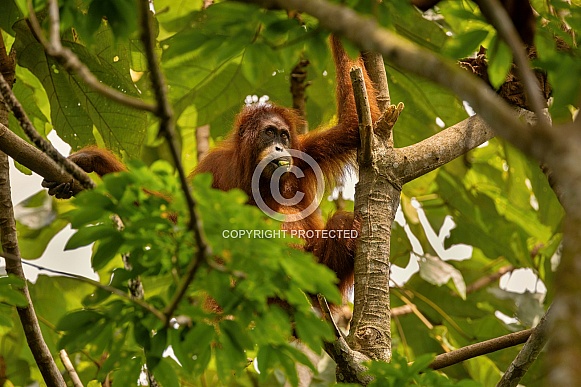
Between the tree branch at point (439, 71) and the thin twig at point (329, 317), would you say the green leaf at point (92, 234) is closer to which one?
the thin twig at point (329, 317)

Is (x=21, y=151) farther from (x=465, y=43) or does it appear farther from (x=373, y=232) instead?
(x=465, y=43)

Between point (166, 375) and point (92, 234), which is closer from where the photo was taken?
point (92, 234)

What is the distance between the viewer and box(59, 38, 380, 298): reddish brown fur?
5465mm

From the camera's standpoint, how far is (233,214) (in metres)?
2.80

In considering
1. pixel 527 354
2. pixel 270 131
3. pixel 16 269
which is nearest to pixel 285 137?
pixel 270 131

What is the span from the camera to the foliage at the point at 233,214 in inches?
116

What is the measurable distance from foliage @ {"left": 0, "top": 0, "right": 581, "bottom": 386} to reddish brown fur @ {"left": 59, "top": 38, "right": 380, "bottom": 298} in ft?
0.86

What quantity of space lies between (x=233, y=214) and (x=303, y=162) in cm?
341

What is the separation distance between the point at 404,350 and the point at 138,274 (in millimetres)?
4386

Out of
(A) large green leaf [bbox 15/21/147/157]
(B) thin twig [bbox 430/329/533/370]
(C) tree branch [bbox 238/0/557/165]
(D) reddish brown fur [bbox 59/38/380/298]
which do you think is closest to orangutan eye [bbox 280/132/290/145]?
(D) reddish brown fur [bbox 59/38/380/298]

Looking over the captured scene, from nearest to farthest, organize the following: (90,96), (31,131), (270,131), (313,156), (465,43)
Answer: (31,131) → (465,43) → (90,96) → (313,156) → (270,131)

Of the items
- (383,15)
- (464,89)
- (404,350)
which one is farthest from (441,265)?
(464,89)

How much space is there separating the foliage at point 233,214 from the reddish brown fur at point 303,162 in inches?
10.3

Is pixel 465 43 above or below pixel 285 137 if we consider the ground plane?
below
